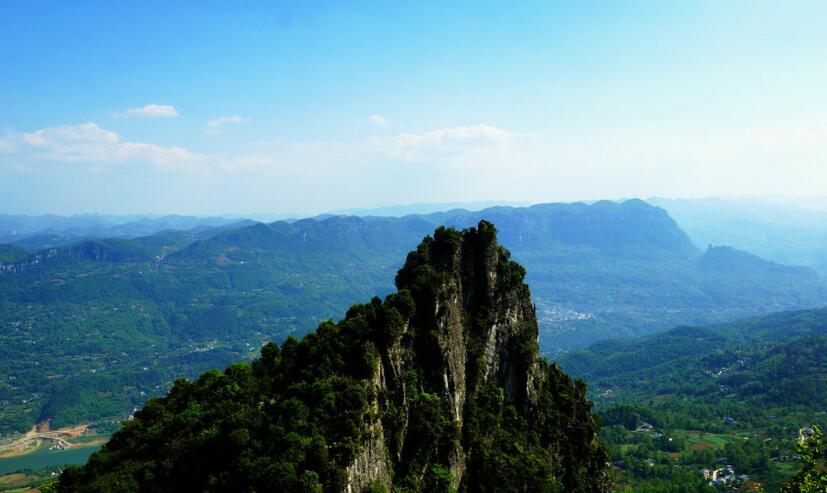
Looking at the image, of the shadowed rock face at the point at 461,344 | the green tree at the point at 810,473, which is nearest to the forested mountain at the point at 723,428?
the shadowed rock face at the point at 461,344

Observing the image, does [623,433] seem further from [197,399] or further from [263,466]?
[263,466]

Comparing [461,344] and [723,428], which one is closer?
[461,344]

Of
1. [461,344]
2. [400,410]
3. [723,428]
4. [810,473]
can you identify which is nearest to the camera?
[810,473]

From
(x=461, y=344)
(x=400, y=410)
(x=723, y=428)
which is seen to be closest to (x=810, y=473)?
(x=400, y=410)

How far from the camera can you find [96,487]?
129 feet

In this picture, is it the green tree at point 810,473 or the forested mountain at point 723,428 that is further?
the forested mountain at point 723,428

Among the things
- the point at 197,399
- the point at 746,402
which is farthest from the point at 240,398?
the point at 746,402

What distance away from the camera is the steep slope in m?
37.1

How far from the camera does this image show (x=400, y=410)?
43.5 m

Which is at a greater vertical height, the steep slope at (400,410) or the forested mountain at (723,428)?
the steep slope at (400,410)

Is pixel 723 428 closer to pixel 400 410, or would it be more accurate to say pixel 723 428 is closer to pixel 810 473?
pixel 400 410

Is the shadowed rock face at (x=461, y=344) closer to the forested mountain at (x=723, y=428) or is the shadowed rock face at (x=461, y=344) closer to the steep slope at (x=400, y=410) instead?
the steep slope at (x=400, y=410)

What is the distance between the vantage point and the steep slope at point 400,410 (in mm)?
37125

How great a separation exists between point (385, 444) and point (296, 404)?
27.5 ft
